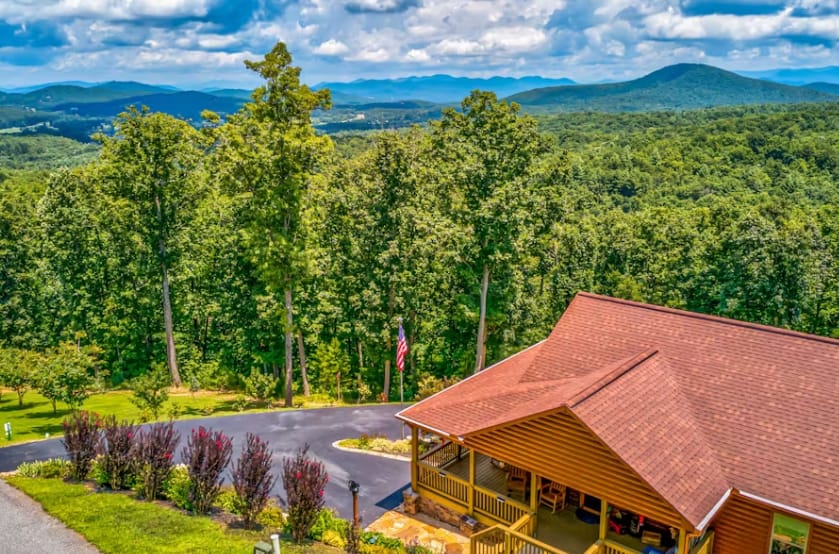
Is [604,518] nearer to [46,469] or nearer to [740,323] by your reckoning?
[740,323]

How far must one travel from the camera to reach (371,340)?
29953 millimetres

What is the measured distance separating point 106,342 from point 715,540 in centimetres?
3683

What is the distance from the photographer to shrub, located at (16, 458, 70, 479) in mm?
15703

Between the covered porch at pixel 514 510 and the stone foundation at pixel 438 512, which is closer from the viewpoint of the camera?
the covered porch at pixel 514 510

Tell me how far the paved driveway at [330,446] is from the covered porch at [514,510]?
141 cm

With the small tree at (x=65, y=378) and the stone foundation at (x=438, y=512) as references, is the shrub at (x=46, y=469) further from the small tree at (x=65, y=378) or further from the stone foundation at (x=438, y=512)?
the stone foundation at (x=438, y=512)

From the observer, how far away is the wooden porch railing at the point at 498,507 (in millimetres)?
13539

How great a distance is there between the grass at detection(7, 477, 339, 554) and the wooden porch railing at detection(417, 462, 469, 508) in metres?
3.38

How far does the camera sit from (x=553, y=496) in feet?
44.8

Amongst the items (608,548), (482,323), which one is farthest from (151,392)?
(608,548)

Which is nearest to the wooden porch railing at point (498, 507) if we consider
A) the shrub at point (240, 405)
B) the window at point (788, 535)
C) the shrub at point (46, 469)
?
the window at point (788, 535)

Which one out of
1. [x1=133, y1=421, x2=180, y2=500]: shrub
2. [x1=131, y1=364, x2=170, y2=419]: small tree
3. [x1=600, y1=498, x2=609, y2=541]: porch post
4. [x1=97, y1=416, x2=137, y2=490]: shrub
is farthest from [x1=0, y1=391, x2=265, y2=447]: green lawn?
[x1=600, y1=498, x2=609, y2=541]: porch post

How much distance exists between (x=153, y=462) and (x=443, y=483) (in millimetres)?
7152

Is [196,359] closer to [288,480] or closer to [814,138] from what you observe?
[288,480]
